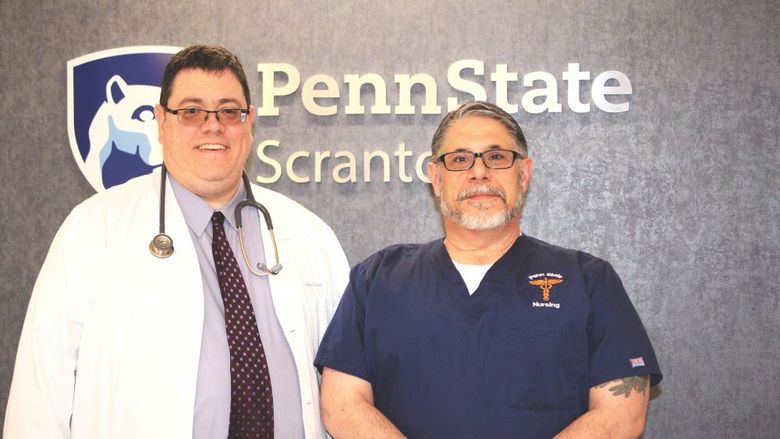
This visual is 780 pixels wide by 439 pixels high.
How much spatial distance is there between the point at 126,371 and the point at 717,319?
235 centimetres

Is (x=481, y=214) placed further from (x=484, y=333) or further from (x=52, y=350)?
(x=52, y=350)

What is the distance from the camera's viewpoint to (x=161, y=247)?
80.3 inches

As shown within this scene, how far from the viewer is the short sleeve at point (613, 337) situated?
200 centimetres

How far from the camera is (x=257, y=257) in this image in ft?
7.25

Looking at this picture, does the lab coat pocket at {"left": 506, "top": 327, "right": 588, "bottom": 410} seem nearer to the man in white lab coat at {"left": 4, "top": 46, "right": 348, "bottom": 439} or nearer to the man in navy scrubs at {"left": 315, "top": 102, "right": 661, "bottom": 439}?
the man in navy scrubs at {"left": 315, "top": 102, "right": 661, "bottom": 439}

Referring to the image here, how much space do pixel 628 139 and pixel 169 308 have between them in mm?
2053

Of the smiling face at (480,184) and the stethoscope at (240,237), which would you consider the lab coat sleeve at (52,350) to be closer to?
the stethoscope at (240,237)

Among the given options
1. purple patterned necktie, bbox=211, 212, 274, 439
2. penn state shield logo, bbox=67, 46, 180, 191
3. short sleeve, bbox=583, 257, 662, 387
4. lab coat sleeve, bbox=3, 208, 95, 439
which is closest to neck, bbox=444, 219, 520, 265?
short sleeve, bbox=583, 257, 662, 387

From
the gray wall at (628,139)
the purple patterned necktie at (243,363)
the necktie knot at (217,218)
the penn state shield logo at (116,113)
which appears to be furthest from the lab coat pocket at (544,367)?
the penn state shield logo at (116,113)

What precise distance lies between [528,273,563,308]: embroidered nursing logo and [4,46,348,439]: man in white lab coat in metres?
0.61

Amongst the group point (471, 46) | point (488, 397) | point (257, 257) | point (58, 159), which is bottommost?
point (488, 397)

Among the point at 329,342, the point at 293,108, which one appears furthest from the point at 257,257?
the point at 293,108

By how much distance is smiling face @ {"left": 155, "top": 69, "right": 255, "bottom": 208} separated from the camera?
2070 millimetres

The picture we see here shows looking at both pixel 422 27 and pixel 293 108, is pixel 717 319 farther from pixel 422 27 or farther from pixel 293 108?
pixel 293 108
